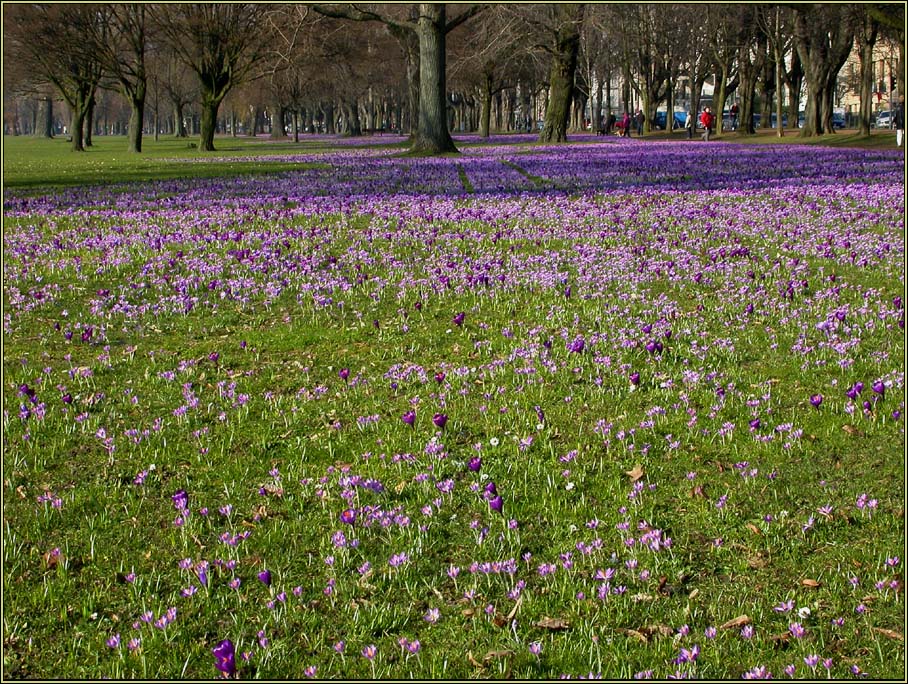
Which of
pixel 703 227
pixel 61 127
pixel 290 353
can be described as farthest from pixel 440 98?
pixel 61 127

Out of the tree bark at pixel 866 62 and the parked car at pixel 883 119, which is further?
the parked car at pixel 883 119

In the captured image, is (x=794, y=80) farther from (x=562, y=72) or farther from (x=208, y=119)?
(x=208, y=119)

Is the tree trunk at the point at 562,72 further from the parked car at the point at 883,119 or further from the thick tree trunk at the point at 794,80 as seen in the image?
the parked car at the point at 883,119

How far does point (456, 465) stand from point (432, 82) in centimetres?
3228

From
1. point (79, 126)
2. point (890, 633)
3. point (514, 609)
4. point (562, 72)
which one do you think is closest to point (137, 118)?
point (79, 126)

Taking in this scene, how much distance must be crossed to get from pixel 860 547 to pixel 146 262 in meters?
9.60

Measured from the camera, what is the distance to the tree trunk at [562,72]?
1714 inches

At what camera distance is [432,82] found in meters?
35.3

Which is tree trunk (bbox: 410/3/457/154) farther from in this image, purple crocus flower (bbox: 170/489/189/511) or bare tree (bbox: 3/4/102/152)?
purple crocus flower (bbox: 170/489/189/511)

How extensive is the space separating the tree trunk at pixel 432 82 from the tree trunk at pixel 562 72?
31.3ft

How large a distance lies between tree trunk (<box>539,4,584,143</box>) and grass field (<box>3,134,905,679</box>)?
35.0 meters

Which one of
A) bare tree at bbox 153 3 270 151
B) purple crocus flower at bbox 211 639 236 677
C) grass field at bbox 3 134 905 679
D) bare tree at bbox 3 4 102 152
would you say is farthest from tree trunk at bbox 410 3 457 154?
purple crocus flower at bbox 211 639 236 677

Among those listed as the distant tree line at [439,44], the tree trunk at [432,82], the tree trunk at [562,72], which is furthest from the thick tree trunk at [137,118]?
the tree trunk at [562,72]

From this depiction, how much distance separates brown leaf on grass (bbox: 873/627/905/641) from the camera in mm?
3432
